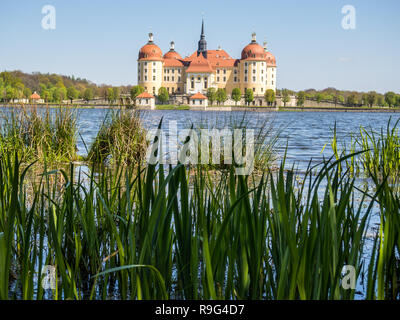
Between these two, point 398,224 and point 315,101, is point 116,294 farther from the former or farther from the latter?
point 315,101

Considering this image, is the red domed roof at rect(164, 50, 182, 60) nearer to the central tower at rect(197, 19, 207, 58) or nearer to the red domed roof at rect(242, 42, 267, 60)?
the central tower at rect(197, 19, 207, 58)

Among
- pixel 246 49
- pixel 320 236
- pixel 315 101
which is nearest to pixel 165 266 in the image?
pixel 320 236

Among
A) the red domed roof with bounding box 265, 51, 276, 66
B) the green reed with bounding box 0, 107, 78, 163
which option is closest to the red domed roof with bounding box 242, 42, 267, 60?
the red domed roof with bounding box 265, 51, 276, 66

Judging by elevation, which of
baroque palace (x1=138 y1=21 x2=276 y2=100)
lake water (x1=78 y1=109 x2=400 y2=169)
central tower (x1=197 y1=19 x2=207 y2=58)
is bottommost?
lake water (x1=78 y1=109 x2=400 y2=169)

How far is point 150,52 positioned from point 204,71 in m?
8.50

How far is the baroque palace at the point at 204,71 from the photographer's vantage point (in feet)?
217


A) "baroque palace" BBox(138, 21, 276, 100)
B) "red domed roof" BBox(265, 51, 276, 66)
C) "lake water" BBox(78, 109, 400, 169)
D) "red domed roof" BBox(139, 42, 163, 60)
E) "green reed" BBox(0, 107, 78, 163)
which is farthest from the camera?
"red domed roof" BBox(265, 51, 276, 66)

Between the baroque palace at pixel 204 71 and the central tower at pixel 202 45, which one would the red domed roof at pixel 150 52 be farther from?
the central tower at pixel 202 45

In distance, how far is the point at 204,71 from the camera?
6588 cm

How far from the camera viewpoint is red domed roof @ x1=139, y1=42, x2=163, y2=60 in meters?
68.2

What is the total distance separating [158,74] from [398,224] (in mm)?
68674

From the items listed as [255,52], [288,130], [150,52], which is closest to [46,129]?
[288,130]

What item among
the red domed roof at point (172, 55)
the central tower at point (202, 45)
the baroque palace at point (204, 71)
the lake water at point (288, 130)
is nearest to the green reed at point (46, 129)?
the lake water at point (288, 130)

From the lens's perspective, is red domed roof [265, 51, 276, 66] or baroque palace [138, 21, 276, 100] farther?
red domed roof [265, 51, 276, 66]
